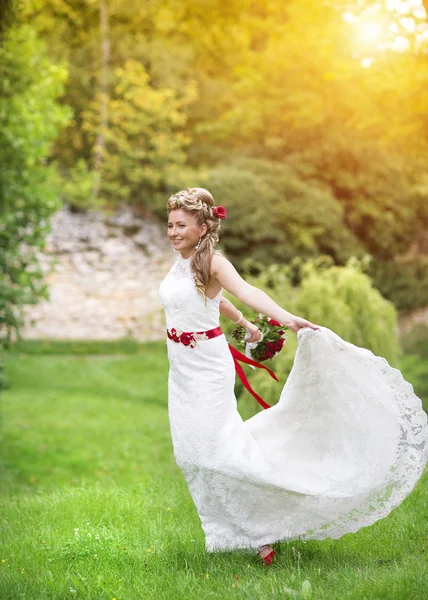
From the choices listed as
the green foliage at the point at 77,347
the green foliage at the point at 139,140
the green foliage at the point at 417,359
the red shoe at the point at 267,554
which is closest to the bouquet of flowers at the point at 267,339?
the red shoe at the point at 267,554

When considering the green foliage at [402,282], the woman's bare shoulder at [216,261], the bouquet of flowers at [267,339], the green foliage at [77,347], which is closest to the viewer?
the woman's bare shoulder at [216,261]

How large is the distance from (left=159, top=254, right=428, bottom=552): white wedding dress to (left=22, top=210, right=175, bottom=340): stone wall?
14.8 m

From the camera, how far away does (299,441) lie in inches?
148

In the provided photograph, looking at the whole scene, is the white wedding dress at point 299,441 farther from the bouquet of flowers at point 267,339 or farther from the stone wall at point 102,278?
the stone wall at point 102,278

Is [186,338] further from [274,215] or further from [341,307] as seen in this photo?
[274,215]

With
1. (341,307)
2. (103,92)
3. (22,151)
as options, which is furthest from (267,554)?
(103,92)

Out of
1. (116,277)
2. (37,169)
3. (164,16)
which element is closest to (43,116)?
(37,169)

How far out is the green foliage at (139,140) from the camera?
20.3m

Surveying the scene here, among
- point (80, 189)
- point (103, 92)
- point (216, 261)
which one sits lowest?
point (216, 261)

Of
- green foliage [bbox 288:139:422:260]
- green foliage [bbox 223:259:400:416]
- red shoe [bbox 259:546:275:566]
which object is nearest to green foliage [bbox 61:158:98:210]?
green foliage [bbox 288:139:422:260]

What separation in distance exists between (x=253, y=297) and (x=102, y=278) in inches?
645

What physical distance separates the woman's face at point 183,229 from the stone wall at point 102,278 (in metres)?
14.8

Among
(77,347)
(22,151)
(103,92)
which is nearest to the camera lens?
(22,151)

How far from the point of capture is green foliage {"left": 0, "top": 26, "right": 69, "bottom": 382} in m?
10.7
